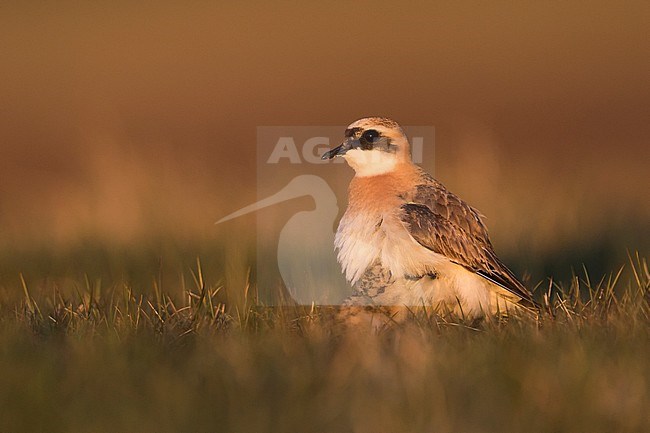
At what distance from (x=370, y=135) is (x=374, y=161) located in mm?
168

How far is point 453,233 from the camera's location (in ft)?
24.1

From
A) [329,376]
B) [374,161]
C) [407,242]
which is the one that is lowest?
[329,376]

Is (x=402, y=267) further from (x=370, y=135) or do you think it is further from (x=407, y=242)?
(x=370, y=135)

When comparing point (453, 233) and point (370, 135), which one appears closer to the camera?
point (453, 233)

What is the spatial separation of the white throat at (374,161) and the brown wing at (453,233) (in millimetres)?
255

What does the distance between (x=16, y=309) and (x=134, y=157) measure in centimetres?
395

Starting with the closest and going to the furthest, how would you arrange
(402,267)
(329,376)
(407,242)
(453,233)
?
(329,376) → (402,267) → (407,242) → (453,233)

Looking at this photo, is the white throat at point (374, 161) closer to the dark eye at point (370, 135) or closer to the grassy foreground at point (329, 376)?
the dark eye at point (370, 135)

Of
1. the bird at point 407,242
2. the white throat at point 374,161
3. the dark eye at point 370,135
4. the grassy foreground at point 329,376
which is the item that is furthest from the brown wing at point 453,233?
the grassy foreground at point 329,376

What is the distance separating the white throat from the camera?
768cm

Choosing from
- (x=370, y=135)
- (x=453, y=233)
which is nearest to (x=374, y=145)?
(x=370, y=135)

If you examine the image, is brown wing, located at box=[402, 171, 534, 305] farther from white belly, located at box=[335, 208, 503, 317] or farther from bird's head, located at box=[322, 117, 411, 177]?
bird's head, located at box=[322, 117, 411, 177]

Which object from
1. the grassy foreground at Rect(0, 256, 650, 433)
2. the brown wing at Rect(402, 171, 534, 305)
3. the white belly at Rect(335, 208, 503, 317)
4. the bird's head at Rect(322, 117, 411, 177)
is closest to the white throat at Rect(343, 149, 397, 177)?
the bird's head at Rect(322, 117, 411, 177)

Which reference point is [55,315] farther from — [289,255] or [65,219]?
[65,219]
